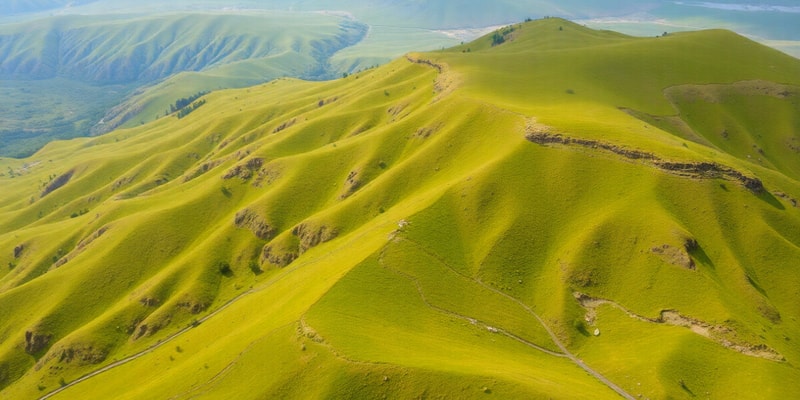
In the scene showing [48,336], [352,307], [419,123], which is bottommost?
[48,336]

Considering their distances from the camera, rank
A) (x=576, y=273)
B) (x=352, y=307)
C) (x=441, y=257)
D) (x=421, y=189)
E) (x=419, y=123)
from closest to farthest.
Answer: (x=352, y=307)
(x=576, y=273)
(x=441, y=257)
(x=421, y=189)
(x=419, y=123)

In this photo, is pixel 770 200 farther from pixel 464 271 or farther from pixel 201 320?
pixel 201 320

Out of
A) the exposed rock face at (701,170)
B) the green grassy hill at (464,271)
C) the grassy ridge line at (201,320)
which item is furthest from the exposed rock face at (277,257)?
the exposed rock face at (701,170)

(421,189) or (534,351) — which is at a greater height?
(421,189)

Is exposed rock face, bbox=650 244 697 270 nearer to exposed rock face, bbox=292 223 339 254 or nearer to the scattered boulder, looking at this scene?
the scattered boulder

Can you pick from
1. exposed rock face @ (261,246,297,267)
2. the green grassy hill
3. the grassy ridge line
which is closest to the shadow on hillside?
the green grassy hill

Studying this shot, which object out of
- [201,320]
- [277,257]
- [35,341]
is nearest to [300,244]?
[277,257]

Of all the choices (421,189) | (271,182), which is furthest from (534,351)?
(271,182)

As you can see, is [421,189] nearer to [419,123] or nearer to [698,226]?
[419,123]

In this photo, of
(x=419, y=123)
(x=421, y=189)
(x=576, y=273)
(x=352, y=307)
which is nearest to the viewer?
(x=352, y=307)
